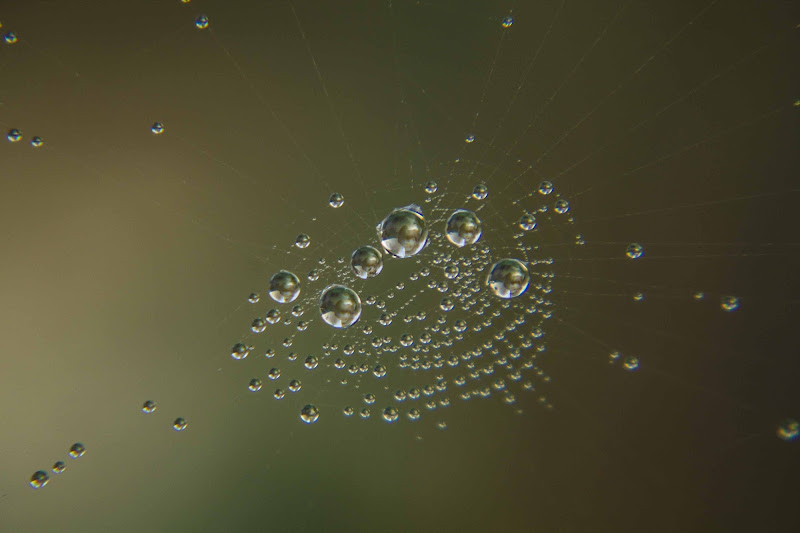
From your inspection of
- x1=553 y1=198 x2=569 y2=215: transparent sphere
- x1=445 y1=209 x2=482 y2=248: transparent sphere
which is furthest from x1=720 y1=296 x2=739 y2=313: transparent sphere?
x1=445 y1=209 x2=482 y2=248: transparent sphere

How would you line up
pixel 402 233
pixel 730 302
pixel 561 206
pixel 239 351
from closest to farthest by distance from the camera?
pixel 402 233 → pixel 239 351 → pixel 561 206 → pixel 730 302

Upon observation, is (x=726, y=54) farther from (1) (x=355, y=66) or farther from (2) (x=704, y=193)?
(1) (x=355, y=66)

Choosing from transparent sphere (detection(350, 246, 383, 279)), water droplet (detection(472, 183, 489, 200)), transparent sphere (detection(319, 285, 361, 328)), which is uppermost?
water droplet (detection(472, 183, 489, 200))

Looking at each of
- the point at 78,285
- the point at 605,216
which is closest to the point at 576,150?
the point at 605,216

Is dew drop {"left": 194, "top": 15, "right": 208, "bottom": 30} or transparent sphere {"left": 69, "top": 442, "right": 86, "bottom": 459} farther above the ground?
dew drop {"left": 194, "top": 15, "right": 208, "bottom": 30}

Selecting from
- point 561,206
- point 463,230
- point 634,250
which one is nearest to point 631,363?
point 634,250

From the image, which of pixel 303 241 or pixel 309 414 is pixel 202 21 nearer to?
pixel 303 241

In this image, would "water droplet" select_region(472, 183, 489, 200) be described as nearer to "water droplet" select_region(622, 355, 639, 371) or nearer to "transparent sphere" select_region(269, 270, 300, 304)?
"transparent sphere" select_region(269, 270, 300, 304)
